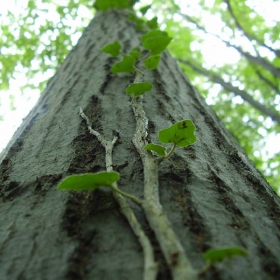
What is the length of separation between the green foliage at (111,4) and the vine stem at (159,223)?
3.48 meters

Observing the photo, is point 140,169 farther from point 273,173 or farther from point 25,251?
point 273,173

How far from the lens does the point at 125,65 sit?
2070mm

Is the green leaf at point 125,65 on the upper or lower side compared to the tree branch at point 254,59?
lower

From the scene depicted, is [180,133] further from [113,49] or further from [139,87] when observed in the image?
[113,49]

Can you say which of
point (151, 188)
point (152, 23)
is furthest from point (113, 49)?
point (151, 188)

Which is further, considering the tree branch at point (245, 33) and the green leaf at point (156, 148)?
the tree branch at point (245, 33)

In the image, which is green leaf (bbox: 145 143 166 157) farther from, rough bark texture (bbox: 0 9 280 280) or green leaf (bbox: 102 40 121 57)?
green leaf (bbox: 102 40 121 57)

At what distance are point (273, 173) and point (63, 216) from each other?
781 centimetres

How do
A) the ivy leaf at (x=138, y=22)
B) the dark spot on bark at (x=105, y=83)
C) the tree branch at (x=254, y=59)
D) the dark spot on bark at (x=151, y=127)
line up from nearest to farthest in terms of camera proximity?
the dark spot on bark at (x=151, y=127) → the dark spot on bark at (x=105, y=83) → the ivy leaf at (x=138, y=22) → the tree branch at (x=254, y=59)

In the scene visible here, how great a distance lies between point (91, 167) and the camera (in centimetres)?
125

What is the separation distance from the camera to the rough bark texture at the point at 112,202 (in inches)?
33.7

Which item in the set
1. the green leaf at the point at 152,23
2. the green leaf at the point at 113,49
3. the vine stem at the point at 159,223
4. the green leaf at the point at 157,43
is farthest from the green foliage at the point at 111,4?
the vine stem at the point at 159,223

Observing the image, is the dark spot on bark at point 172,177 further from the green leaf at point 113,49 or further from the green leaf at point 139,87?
the green leaf at point 113,49

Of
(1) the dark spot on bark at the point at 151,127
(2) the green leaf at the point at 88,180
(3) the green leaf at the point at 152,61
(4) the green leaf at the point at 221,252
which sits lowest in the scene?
(4) the green leaf at the point at 221,252
